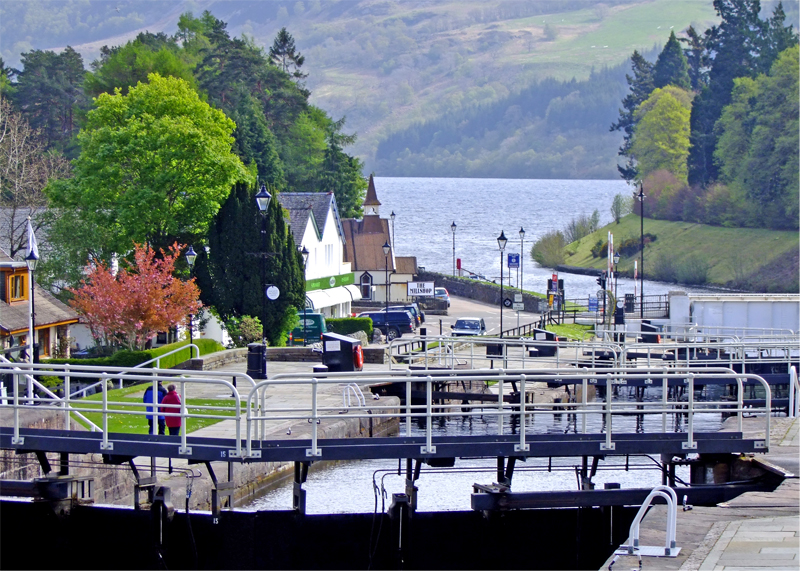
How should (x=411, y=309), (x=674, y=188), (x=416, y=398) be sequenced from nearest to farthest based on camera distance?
1. (x=416, y=398)
2. (x=411, y=309)
3. (x=674, y=188)

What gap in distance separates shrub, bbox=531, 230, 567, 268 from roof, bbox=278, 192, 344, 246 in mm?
61225

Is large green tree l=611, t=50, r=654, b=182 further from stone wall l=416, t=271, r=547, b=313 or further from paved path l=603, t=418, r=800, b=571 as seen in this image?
paved path l=603, t=418, r=800, b=571

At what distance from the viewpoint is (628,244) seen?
125 m

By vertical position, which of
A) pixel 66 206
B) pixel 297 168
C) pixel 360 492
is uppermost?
pixel 297 168

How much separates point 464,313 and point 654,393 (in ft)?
113

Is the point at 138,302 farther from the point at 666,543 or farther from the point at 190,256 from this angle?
the point at 666,543

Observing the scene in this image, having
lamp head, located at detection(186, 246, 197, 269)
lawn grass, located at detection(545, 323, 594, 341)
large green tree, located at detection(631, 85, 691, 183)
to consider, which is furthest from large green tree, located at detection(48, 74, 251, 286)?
large green tree, located at detection(631, 85, 691, 183)

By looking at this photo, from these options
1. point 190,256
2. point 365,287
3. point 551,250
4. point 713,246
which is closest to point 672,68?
point 551,250

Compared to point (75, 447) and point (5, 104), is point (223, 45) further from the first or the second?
point (75, 447)

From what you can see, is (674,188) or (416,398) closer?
(416,398)

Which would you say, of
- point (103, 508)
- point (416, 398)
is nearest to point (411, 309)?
point (416, 398)

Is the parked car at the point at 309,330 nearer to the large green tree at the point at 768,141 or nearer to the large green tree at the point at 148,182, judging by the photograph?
the large green tree at the point at 148,182

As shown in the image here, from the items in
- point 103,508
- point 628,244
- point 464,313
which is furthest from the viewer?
point 628,244

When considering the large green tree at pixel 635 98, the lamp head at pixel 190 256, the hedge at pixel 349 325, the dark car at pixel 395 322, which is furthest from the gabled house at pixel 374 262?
the large green tree at pixel 635 98
